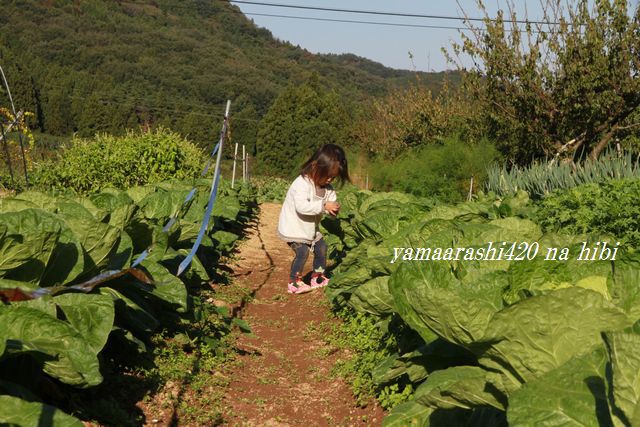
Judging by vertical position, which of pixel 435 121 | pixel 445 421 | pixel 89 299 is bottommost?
pixel 445 421

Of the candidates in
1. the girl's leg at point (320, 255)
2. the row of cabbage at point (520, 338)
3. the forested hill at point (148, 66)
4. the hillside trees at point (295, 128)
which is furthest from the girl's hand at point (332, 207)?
the forested hill at point (148, 66)

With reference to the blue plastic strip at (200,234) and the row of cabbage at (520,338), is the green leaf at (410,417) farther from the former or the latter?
the blue plastic strip at (200,234)

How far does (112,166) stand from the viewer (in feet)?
40.0

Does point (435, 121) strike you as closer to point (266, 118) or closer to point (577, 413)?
point (577, 413)

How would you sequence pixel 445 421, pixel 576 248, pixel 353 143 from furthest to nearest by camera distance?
pixel 353 143, pixel 576 248, pixel 445 421

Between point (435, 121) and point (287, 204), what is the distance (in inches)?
675

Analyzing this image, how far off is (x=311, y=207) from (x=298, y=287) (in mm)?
925

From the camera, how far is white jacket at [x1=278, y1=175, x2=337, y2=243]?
7.25 m

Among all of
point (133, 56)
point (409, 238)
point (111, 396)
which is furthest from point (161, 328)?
point (133, 56)

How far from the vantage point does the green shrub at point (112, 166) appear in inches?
481

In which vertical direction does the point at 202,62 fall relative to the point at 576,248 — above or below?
above

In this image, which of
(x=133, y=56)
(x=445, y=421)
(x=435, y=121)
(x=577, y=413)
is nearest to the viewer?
(x=577, y=413)

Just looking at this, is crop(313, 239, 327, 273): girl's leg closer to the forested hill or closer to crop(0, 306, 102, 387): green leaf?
crop(0, 306, 102, 387): green leaf

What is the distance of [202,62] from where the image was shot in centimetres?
8181
